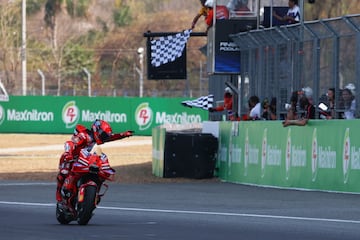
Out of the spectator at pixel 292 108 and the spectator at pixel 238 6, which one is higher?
the spectator at pixel 238 6

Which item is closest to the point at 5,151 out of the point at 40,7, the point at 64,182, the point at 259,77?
the point at 259,77

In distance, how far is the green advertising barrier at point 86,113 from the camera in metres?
53.0

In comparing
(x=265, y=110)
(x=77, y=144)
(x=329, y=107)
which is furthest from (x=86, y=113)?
(x=77, y=144)

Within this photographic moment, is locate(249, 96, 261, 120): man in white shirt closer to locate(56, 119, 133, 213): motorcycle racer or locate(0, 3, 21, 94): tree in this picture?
locate(56, 119, 133, 213): motorcycle racer

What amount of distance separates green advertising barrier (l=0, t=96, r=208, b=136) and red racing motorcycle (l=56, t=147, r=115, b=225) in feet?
128

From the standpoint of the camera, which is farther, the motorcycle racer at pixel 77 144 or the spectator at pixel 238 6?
the spectator at pixel 238 6

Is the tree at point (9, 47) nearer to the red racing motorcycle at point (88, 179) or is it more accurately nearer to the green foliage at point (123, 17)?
the green foliage at point (123, 17)

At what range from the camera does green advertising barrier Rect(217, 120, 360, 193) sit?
1930cm

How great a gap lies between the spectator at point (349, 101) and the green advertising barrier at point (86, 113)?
32.6 meters

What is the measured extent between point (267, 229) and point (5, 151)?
95.6 feet

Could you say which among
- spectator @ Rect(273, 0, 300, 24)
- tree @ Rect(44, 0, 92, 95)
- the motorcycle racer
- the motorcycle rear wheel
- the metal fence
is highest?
tree @ Rect(44, 0, 92, 95)

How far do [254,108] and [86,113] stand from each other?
29.7m

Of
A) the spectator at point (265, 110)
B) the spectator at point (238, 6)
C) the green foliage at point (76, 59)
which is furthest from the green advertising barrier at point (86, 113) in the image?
the spectator at point (265, 110)

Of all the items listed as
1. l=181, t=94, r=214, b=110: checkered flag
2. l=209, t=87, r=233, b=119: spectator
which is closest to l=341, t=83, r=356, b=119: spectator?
l=209, t=87, r=233, b=119: spectator
